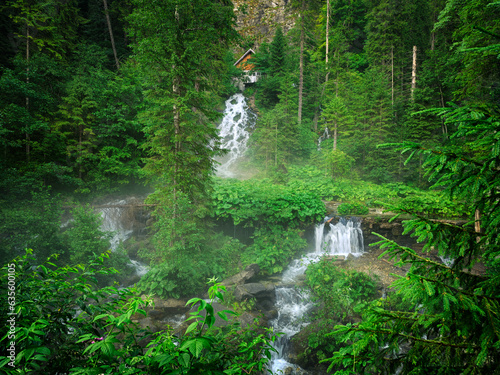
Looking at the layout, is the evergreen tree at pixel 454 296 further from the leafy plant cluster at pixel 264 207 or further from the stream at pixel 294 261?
the leafy plant cluster at pixel 264 207

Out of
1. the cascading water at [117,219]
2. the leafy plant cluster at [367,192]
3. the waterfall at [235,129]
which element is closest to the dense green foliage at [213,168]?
the leafy plant cluster at [367,192]

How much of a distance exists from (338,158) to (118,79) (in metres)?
16.8

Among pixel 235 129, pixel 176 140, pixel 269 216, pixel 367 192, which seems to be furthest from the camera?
pixel 235 129

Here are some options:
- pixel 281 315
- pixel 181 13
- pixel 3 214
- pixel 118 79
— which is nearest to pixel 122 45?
pixel 118 79

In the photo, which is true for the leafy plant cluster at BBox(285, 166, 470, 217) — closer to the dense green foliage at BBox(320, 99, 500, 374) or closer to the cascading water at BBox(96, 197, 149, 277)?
the cascading water at BBox(96, 197, 149, 277)

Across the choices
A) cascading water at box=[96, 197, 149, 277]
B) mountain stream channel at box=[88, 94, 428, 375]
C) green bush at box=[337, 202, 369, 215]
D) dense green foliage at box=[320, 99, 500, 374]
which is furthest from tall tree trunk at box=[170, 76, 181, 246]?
green bush at box=[337, 202, 369, 215]

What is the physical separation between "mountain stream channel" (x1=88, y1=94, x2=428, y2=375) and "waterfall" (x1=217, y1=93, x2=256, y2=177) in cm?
1161

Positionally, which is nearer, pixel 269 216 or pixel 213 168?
pixel 213 168

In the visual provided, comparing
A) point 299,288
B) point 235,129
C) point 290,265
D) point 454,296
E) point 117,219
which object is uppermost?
point 235,129

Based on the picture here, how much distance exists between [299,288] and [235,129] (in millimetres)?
20384

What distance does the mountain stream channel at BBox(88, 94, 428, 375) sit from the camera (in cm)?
762

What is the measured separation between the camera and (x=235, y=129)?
26.0 m

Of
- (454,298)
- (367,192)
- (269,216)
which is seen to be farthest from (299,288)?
(367,192)

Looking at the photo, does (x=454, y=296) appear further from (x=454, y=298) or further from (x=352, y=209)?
(x=352, y=209)
